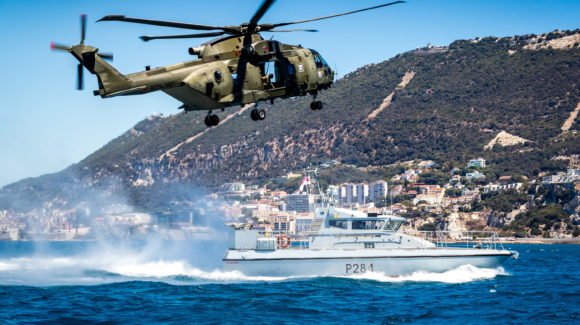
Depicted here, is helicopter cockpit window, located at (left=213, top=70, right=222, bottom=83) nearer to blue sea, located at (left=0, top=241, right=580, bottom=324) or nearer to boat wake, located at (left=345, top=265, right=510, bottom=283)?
blue sea, located at (left=0, top=241, right=580, bottom=324)

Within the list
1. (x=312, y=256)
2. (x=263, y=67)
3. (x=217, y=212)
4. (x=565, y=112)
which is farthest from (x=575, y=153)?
(x=263, y=67)

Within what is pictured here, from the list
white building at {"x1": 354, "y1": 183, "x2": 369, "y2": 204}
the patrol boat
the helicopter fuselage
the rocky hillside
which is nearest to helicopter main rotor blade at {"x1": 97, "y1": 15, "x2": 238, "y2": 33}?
the helicopter fuselage

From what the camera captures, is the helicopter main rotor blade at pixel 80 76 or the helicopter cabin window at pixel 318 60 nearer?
the helicopter main rotor blade at pixel 80 76

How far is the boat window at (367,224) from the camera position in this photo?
40719 mm

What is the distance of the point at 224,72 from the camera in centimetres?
2589

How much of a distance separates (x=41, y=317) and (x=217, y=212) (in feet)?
250

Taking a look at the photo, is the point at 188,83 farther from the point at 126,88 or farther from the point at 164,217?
the point at 164,217

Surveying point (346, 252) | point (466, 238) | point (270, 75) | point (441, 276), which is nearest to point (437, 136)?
point (466, 238)

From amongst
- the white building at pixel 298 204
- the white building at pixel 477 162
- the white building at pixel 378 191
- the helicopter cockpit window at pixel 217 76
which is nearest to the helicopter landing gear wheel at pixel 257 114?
the helicopter cockpit window at pixel 217 76

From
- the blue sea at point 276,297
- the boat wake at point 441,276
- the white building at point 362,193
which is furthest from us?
the white building at point 362,193

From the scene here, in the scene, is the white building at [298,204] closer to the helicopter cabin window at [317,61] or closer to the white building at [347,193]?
the white building at [347,193]

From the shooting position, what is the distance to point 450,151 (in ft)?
596

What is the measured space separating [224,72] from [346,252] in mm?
17288

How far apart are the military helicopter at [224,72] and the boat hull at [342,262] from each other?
13394mm
